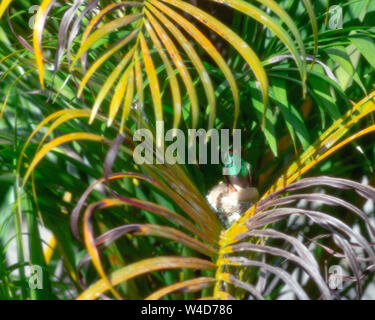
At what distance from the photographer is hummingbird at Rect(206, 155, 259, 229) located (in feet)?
2.60

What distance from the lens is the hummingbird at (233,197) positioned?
79 centimetres

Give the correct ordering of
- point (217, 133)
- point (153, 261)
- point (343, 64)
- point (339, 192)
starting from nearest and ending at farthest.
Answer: point (153, 261) → point (343, 64) → point (217, 133) → point (339, 192)

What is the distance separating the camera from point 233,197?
0.79 meters

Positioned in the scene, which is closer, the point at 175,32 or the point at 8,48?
the point at 175,32

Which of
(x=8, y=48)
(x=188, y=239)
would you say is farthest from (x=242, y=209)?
(x=8, y=48)

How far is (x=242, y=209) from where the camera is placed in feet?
2.63

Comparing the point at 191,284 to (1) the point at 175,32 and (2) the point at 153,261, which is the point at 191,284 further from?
(1) the point at 175,32

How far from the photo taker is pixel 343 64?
71cm

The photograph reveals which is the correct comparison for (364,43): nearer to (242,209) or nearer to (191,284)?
(242,209)

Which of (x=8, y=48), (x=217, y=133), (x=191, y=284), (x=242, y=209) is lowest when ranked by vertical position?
(x=191, y=284)

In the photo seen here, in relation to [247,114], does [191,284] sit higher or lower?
lower

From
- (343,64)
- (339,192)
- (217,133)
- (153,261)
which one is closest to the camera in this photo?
(153,261)

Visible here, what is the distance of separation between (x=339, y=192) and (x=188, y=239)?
51 cm

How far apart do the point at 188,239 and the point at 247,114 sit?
1.20 feet
